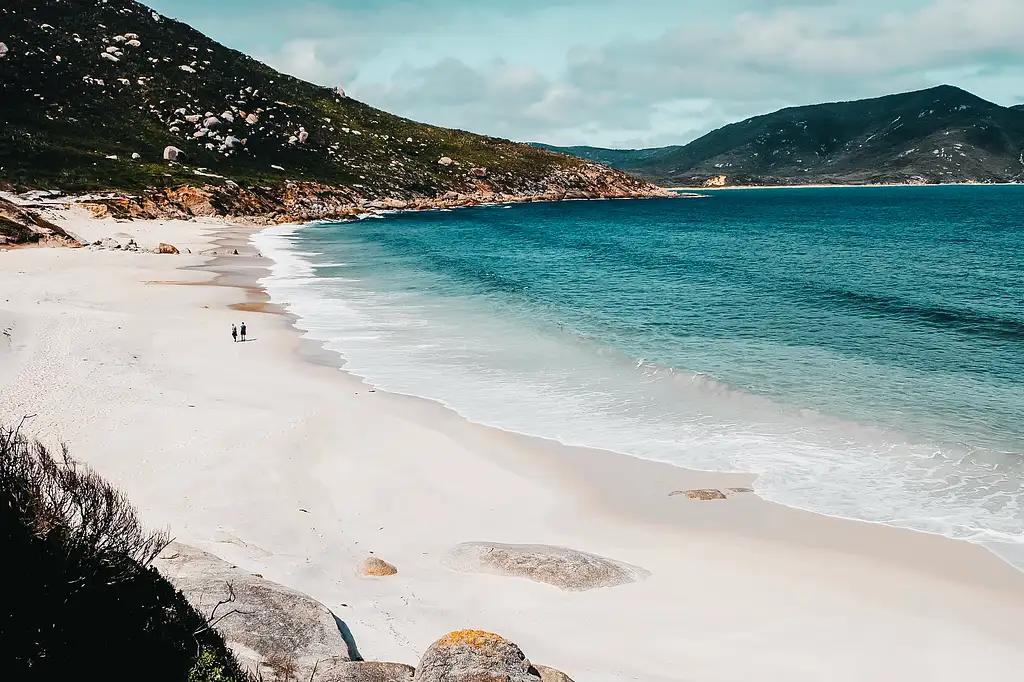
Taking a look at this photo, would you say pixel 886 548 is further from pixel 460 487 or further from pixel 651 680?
pixel 460 487

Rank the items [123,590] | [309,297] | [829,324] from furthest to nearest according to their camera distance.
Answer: [309,297]
[829,324]
[123,590]

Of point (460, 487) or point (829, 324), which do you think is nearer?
point (460, 487)

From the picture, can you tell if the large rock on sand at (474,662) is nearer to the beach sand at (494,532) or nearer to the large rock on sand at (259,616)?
the large rock on sand at (259,616)

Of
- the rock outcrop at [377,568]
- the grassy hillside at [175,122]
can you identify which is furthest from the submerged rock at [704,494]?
the grassy hillside at [175,122]

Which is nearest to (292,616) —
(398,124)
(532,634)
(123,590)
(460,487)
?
(123,590)

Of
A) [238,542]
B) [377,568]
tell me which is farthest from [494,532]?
[238,542]

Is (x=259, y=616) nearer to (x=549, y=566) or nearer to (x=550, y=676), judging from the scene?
(x=550, y=676)

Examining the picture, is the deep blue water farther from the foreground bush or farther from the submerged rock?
the foreground bush
